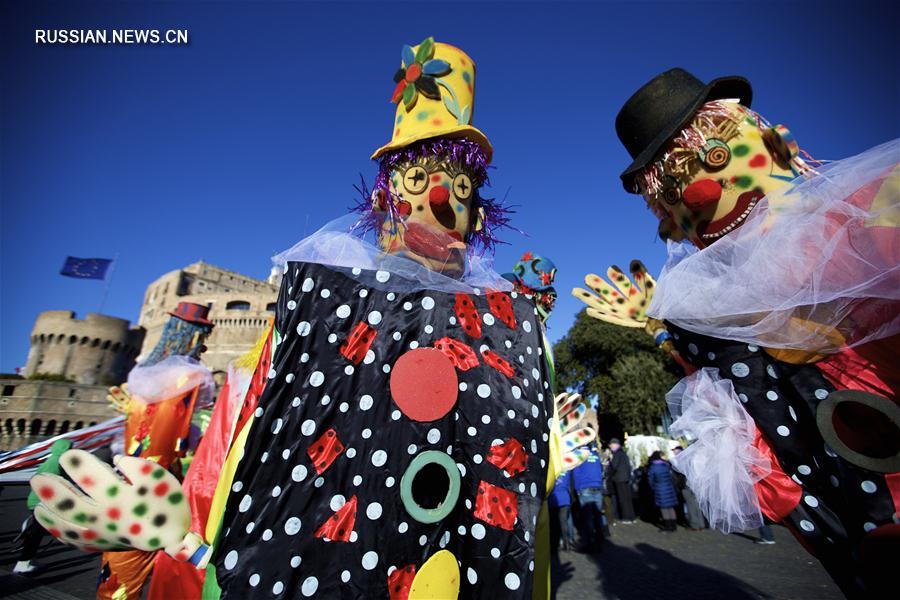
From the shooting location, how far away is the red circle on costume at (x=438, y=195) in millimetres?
2227

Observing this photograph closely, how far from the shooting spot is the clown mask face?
216 centimetres

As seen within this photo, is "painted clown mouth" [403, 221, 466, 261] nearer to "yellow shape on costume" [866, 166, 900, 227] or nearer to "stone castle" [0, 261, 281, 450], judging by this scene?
"yellow shape on costume" [866, 166, 900, 227]

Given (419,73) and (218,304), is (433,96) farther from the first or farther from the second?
(218,304)

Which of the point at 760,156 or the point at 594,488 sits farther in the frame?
the point at 594,488

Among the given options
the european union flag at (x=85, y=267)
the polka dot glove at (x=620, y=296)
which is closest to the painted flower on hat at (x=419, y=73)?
the polka dot glove at (x=620, y=296)

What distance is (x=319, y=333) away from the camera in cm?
162

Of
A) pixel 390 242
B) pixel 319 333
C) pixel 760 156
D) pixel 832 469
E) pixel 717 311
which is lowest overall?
pixel 832 469

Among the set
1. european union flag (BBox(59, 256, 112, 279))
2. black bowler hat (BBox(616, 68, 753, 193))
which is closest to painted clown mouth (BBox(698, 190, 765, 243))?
black bowler hat (BBox(616, 68, 753, 193))

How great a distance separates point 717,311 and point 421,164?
1.64 metres

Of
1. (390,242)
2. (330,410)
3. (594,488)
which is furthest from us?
(594,488)

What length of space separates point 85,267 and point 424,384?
1812 inches

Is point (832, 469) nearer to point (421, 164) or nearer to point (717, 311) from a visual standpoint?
point (717, 311)

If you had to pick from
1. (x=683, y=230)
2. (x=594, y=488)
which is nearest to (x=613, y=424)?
(x=594, y=488)

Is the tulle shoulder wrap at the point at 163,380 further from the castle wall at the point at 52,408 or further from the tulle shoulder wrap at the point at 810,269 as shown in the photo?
the castle wall at the point at 52,408
